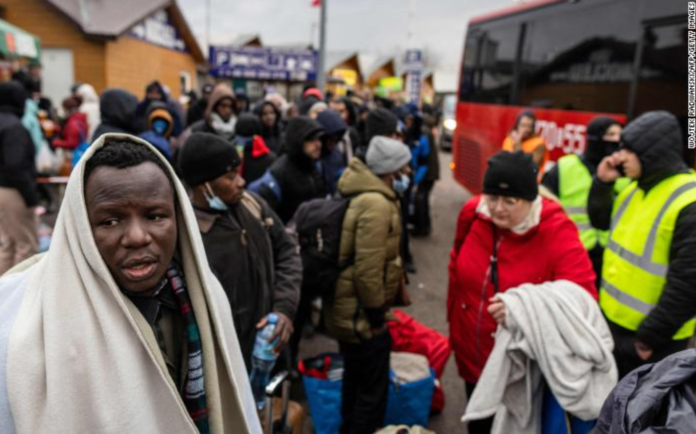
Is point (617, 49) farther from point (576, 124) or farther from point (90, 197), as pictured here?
point (90, 197)

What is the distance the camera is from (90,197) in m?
1.33

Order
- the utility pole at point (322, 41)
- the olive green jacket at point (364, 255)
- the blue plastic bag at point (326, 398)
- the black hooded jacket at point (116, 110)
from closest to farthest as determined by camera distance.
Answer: the olive green jacket at point (364, 255) → the blue plastic bag at point (326, 398) → the black hooded jacket at point (116, 110) → the utility pole at point (322, 41)

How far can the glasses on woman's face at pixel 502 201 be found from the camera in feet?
8.17

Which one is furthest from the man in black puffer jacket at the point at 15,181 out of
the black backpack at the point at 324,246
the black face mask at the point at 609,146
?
the black face mask at the point at 609,146

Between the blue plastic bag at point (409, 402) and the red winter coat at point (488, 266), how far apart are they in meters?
0.55

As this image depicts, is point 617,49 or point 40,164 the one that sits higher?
point 617,49

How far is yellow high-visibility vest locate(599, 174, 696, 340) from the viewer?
8.55 feet

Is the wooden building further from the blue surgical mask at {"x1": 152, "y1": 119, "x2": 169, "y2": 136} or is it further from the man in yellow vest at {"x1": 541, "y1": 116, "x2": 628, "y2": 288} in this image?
the man in yellow vest at {"x1": 541, "y1": 116, "x2": 628, "y2": 288}

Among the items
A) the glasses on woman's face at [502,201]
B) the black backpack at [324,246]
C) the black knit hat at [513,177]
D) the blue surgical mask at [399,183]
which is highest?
the black knit hat at [513,177]

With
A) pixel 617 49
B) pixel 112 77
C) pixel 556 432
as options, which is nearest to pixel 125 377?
pixel 556 432

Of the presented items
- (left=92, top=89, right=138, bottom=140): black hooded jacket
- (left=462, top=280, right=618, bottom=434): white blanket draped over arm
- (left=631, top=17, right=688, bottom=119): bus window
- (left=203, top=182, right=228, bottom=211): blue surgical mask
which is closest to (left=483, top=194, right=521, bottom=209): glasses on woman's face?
(left=462, top=280, right=618, bottom=434): white blanket draped over arm

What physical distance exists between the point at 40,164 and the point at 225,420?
8493 mm

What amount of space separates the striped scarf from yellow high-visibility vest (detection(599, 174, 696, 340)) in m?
2.38

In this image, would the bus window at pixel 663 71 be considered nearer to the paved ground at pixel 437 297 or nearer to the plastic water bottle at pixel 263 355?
the paved ground at pixel 437 297
